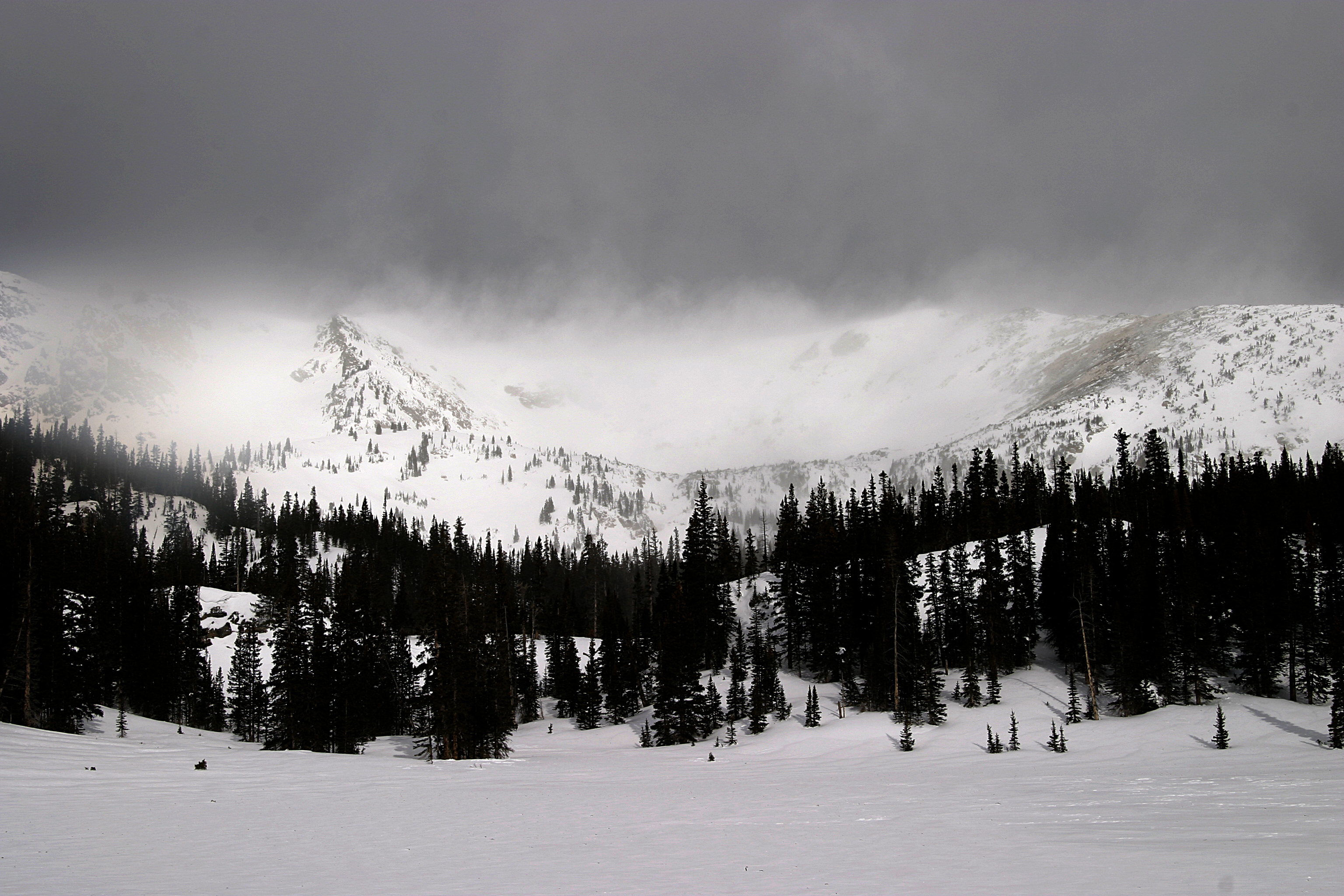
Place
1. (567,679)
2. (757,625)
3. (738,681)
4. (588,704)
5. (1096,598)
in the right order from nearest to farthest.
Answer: (1096,598)
(738,681)
(588,704)
(757,625)
(567,679)

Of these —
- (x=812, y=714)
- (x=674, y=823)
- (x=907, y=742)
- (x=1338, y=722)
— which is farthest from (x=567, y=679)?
(x=1338, y=722)

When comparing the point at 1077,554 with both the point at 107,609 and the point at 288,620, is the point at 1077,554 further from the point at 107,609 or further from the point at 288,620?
the point at 107,609

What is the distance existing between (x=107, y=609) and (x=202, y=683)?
1389 cm

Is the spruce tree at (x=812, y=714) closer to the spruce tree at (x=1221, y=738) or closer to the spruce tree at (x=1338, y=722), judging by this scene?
the spruce tree at (x=1221, y=738)

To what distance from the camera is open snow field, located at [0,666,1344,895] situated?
37.4 ft

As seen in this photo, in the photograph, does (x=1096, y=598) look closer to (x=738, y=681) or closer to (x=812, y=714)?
(x=812, y=714)

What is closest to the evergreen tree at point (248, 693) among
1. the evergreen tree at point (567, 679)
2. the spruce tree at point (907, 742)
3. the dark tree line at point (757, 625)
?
the dark tree line at point (757, 625)

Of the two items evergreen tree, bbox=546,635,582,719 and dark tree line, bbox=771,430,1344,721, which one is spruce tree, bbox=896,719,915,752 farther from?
evergreen tree, bbox=546,635,582,719

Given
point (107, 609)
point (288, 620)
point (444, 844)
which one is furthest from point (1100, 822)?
point (107, 609)

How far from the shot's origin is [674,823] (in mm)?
18219

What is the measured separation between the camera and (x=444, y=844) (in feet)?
49.8

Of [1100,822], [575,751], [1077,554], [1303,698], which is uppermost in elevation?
[1077,554]

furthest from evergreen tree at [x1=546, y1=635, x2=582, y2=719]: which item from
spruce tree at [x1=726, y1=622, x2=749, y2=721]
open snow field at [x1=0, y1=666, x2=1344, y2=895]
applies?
open snow field at [x1=0, y1=666, x2=1344, y2=895]

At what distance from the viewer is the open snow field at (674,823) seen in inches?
449
